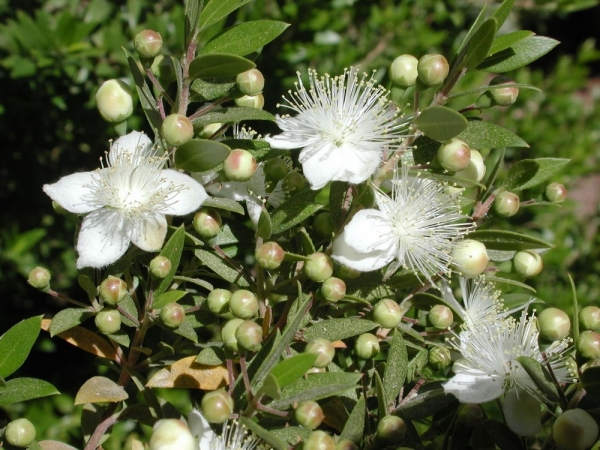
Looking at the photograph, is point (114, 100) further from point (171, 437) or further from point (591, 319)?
point (591, 319)

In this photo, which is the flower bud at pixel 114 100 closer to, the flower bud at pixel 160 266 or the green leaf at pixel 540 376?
the flower bud at pixel 160 266

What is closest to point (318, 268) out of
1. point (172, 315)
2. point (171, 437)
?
point (172, 315)

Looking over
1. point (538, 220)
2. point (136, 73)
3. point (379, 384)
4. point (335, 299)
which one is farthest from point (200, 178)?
point (538, 220)

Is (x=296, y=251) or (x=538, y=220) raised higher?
(x=296, y=251)

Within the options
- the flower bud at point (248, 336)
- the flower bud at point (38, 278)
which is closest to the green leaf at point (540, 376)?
the flower bud at point (248, 336)

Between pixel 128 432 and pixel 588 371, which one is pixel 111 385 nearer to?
pixel 588 371

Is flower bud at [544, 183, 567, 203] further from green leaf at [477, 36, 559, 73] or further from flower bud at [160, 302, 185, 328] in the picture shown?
flower bud at [160, 302, 185, 328]
